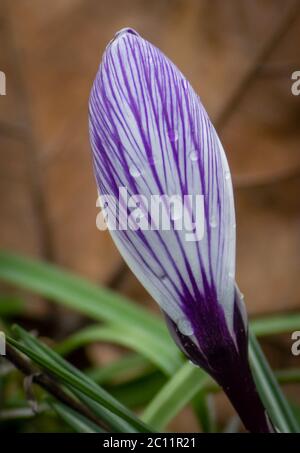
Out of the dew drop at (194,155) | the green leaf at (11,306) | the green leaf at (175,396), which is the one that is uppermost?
the green leaf at (11,306)

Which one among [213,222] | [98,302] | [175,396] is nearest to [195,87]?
[98,302]

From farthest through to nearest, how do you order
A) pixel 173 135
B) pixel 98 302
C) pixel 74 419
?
pixel 98 302 < pixel 74 419 < pixel 173 135

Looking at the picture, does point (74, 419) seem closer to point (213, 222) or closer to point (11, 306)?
point (213, 222)

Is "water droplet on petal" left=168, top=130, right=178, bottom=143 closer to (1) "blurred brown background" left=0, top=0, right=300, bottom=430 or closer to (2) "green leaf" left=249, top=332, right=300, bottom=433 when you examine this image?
(2) "green leaf" left=249, top=332, right=300, bottom=433

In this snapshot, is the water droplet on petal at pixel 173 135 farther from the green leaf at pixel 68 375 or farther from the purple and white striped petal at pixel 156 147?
the green leaf at pixel 68 375

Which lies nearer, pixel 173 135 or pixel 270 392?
pixel 173 135

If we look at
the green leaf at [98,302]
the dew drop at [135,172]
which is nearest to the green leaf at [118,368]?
the green leaf at [98,302]

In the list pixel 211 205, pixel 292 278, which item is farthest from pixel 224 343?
pixel 292 278
